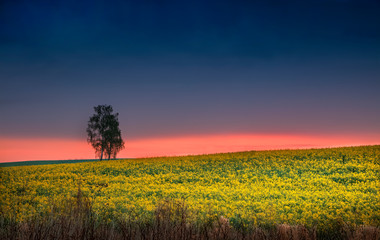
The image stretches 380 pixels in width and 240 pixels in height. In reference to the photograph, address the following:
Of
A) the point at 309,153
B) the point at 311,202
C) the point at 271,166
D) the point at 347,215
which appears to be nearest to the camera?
the point at 347,215

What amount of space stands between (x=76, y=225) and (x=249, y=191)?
1756 centimetres

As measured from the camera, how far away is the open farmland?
53.0 ft

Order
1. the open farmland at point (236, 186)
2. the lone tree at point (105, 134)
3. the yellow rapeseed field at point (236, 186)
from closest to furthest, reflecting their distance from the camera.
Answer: the open farmland at point (236, 186) → the yellow rapeseed field at point (236, 186) → the lone tree at point (105, 134)

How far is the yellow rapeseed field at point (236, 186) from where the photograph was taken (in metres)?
16.5

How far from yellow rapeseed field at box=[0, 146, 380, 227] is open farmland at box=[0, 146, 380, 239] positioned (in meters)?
0.05

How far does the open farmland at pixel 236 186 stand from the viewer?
53.0ft

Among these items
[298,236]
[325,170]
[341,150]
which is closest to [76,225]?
[298,236]

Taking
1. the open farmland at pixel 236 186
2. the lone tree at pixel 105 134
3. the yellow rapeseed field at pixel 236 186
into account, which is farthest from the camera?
the lone tree at pixel 105 134

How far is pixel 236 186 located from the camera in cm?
2491

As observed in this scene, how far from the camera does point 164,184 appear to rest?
26.4 metres

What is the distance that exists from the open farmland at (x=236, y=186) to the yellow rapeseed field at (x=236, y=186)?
0.18ft

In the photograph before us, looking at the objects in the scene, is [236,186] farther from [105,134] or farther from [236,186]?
[105,134]

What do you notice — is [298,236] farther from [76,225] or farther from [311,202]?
[311,202]

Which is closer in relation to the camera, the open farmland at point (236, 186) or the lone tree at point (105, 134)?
the open farmland at point (236, 186)
